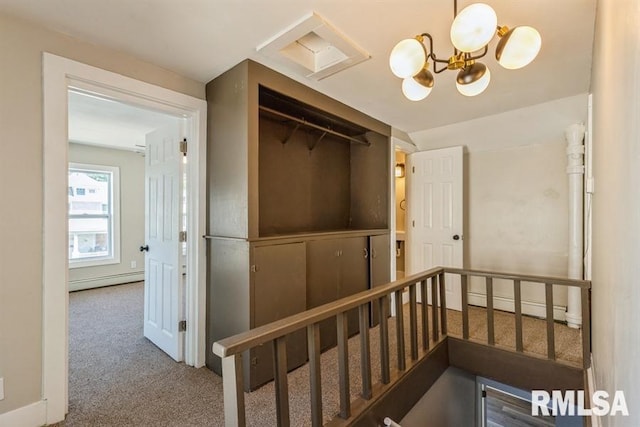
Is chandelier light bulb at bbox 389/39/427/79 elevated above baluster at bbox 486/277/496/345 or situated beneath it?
elevated above

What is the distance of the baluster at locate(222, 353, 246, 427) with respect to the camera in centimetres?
108

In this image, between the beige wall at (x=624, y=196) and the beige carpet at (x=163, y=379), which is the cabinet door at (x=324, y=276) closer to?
the beige carpet at (x=163, y=379)

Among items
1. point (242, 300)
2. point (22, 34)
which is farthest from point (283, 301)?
point (22, 34)

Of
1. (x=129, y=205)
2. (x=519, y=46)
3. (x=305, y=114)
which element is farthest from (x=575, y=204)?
(x=129, y=205)

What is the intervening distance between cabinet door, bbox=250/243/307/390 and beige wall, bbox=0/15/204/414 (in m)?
1.22

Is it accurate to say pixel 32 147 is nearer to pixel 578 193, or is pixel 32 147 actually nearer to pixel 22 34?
pixel 22 34

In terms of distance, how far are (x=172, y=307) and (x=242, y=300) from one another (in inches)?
34.0

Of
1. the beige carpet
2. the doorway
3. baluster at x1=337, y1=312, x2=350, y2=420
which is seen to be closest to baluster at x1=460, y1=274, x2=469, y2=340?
the beige carpet

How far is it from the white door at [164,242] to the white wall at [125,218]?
264 centimetres

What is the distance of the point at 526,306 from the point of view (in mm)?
3434

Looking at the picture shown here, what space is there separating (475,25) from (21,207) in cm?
240

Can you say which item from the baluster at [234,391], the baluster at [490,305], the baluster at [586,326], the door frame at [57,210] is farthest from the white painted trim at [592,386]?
the door frame at [57,210]

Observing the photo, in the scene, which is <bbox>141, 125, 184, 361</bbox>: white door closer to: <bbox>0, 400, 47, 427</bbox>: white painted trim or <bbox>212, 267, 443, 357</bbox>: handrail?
<bbox>0, 400, 47, 427</bbox>: white painted trim

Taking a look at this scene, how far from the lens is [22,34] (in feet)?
5.43
